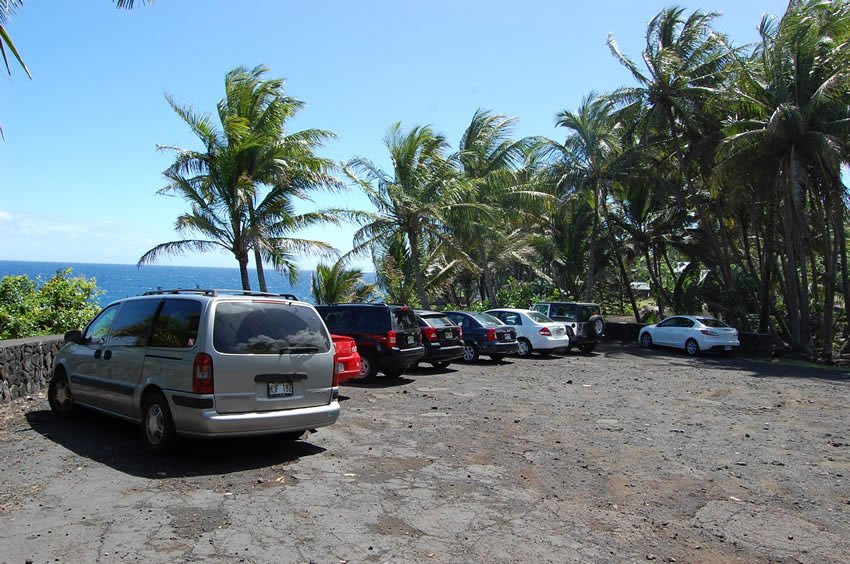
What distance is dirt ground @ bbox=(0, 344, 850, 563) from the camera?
485 centimetres

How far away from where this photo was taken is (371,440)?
8.29 m

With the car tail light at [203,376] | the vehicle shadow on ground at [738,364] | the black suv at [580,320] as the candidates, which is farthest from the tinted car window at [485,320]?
the car tail light at [203,376]

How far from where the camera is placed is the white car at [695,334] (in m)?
22.5

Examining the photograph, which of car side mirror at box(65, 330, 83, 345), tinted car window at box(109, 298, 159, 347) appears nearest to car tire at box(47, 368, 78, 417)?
car side mirror at box(65, 330, 83, 345)

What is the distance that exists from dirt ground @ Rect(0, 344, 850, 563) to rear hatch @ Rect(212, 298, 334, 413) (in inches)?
27.8

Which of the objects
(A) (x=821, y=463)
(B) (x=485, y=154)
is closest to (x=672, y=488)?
(A) (x=821, y=463)

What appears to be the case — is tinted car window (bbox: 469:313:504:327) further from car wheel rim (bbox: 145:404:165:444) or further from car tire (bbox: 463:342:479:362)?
car wheel rim (bbox: 145:404:165:444)

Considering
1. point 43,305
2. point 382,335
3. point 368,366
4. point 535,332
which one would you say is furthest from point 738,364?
point 43,305

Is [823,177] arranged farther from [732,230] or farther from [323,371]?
[323,371]

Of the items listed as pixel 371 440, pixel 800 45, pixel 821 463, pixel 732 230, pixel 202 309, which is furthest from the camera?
pixel 732 230

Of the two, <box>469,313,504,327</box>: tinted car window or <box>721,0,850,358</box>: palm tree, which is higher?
<box>721,0,850,358</box>: palm tree

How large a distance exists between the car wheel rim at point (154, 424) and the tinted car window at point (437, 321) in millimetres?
→ 8994

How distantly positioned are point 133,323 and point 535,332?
13.9 metres

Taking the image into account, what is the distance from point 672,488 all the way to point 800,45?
21.3 meters
